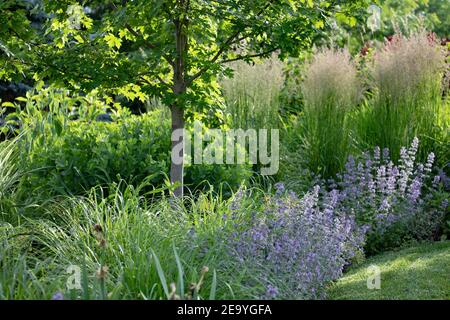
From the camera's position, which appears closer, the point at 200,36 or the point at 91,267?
the point at 91,267

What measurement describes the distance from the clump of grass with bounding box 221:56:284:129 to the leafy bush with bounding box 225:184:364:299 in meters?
2.71

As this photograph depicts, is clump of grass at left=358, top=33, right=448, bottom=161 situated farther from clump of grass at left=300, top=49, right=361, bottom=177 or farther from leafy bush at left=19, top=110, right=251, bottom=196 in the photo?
leafy bush at left=19, top=110, right=251, bottom=196

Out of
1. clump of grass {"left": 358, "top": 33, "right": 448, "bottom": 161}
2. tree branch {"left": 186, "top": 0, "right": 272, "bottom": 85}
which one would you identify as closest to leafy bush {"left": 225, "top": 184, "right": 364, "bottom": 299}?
tree branch {"left": 186, "top": 0, "right": 272, "bottom": 85}

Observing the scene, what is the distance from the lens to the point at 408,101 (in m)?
6.70

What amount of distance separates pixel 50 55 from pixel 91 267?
1854mm

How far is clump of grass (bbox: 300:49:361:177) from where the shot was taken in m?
6.65

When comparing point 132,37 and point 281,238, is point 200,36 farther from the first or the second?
point 281,238

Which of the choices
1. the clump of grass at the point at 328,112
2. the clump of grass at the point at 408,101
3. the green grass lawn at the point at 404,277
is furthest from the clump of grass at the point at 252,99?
the green grass lawn at the point at 404,277

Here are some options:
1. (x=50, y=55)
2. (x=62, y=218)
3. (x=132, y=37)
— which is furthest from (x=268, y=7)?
(x=62, y=218)

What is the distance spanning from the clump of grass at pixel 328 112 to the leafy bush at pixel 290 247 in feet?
5.97

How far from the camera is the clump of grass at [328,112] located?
6.65 meters

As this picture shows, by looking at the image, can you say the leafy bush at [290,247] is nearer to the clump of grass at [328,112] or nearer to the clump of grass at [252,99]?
the clump of grass at [328,112]

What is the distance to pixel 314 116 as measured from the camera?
6.88 metres

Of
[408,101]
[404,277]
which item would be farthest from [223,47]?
A: [408,101]
